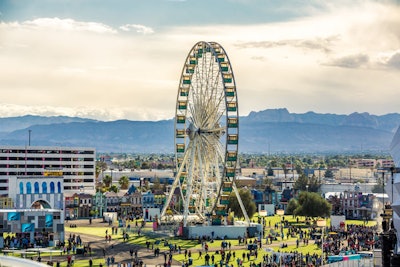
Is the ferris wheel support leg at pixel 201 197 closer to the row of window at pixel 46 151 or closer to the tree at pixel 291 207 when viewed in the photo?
the tree at pixel 291 207

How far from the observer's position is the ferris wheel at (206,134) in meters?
87.2

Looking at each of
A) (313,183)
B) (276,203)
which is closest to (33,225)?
(276,203)

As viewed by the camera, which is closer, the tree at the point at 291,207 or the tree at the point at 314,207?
the tree at the point at 314,207

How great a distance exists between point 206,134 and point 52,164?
55248mm

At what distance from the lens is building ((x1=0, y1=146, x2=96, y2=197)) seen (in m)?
133

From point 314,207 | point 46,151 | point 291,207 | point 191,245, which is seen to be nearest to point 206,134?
point 191,245

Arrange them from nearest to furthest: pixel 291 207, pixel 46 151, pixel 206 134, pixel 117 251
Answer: pixel 117 251 → pixel 206 134 → pixel 291 207 → pixel 46 151

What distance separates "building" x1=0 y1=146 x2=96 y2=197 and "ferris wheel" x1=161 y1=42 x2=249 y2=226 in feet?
115

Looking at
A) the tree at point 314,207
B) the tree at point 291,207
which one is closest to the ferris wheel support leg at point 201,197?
the tree at point 314,207

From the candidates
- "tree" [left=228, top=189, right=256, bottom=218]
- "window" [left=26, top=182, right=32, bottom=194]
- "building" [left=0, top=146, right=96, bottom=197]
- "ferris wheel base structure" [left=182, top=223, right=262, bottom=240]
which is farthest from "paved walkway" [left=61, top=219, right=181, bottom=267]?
"building" [left=0, top=146, right=96, bottom=197]

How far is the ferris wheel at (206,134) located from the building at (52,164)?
1385 inches

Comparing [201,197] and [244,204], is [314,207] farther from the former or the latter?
[201,197]

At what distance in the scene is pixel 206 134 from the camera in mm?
92250

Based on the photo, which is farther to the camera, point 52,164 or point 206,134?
point 52,164
